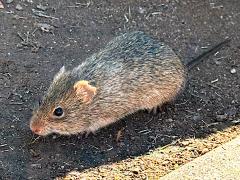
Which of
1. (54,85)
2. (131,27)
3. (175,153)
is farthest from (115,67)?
(131,27)

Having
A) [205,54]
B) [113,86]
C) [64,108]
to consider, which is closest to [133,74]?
[113,86]

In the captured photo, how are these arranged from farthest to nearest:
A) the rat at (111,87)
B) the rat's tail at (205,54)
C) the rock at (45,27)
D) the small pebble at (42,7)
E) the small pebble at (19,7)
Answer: the small pebble at (42,7) < the small pebble at (19,7) < the rock at (45,27) < the rat's tail at (205,54) < the rat at (111,87)

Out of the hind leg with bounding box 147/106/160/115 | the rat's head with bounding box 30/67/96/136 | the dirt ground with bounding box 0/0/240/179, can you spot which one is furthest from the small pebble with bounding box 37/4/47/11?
the hind leg with bounding box 147/106/160/115

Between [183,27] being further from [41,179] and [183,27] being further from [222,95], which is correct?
[41,179]

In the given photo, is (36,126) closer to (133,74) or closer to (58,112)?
(58,112)

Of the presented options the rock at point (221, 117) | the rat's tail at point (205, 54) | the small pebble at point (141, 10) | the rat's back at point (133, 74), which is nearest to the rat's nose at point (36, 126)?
the rat's back at point (133, 74)

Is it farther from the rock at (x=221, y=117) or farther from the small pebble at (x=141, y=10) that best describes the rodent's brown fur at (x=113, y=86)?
the small pebble at (x=141, y=10)

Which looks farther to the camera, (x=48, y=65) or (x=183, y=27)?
(x=183, y=27)

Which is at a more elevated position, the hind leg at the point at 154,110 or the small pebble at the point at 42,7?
the small pebble at the point at 42,7
